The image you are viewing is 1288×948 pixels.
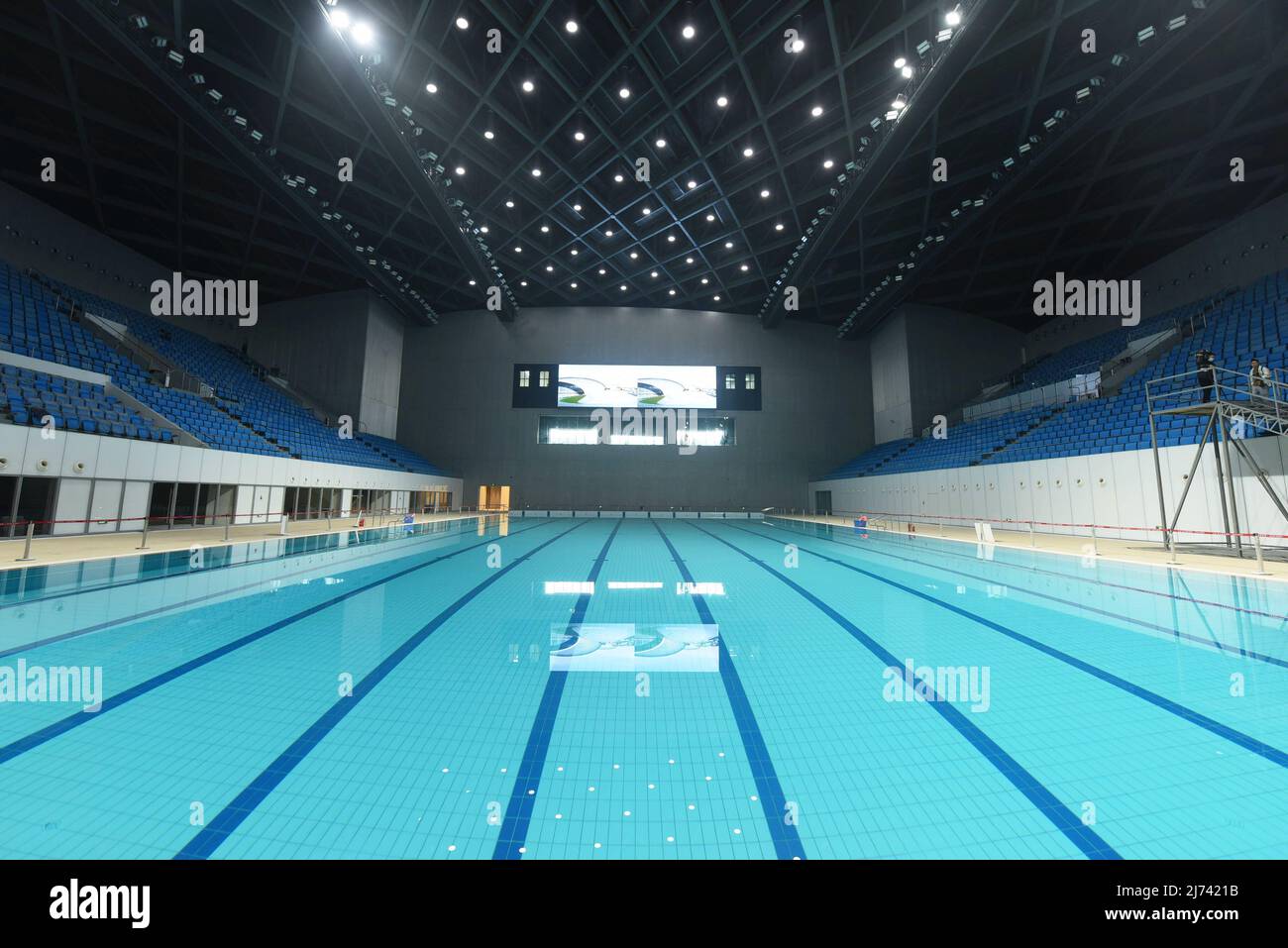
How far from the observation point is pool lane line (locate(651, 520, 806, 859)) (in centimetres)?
159

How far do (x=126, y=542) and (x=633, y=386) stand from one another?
17.2 metres

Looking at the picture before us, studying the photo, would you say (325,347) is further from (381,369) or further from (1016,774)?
(1016,774)

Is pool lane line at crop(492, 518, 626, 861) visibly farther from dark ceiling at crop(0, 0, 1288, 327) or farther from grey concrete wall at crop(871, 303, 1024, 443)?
grey concrete wall at crop(871, 303, 1024, 443)

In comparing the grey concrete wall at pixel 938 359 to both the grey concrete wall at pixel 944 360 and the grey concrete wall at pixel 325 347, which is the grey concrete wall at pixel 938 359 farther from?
the grey concrete wall at pixel 325 347

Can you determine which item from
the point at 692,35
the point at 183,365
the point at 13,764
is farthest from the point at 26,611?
the point at 183,365

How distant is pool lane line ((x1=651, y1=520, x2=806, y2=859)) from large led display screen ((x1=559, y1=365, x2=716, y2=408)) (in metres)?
19.3

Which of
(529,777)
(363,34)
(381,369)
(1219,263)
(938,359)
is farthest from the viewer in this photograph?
(381,369)

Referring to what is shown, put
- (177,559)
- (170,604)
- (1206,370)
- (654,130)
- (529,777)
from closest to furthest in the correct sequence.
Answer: (529,777), (170,604), (177,559), (1206,370), (654,130)

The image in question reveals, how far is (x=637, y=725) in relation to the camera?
2.45 metres

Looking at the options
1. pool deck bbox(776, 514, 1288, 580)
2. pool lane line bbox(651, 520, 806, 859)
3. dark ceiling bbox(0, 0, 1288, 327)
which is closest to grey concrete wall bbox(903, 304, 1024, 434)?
dark ceiling bbox(0, 0, 1288, 327)

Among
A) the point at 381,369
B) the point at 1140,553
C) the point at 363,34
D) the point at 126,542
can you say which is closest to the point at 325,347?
the point at 381,369

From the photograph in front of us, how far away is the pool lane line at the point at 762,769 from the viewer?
159 cm

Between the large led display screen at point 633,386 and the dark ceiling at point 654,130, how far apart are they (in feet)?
18.0
